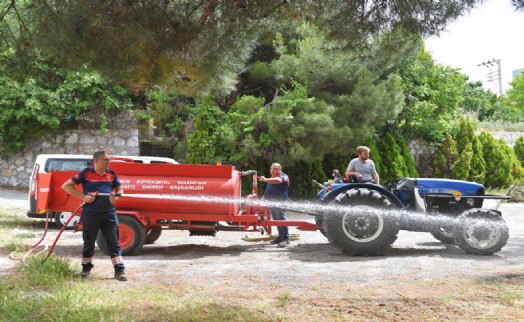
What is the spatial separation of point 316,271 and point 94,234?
2.67m

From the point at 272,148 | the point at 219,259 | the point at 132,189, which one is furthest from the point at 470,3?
the point at 272,148

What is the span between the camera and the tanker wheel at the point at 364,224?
8.52m

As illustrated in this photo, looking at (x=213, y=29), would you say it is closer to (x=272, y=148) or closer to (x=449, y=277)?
(x=449, y=277)

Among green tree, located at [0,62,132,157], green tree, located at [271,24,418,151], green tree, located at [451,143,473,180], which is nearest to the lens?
green tree, located at [271,24,418,151]

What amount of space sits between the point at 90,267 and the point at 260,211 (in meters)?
3.35

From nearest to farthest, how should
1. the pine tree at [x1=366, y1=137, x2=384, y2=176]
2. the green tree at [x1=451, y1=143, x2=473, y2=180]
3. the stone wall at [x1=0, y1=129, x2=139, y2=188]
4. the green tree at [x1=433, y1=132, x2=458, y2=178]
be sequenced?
the stone wall at [x1=0, y1=129, x2=139, y2=188]
the pine tree at [x1=366, y1=137, x2=384, y2=176]
the green tree at [x1=451, y1=143, x2=473, y2=180]
the green tree at [x1=433, y1=132, x2=458, y2=178]

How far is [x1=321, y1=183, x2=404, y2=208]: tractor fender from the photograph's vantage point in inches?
340

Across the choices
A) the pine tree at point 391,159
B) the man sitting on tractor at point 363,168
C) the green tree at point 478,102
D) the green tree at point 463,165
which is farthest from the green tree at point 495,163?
the man sitting on tractor at point 363,168

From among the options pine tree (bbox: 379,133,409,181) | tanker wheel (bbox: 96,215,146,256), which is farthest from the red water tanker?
pine tree (bbox: 379,133,409,181)

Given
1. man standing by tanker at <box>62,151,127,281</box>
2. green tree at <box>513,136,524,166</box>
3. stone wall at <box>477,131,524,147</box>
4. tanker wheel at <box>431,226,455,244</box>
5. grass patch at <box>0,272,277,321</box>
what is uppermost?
stone wall at <box>477,131,524,147</box>

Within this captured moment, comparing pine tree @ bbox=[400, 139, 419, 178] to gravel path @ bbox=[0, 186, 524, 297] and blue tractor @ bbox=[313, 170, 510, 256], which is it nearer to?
gravel path @ bbox=[0, 186, 524, 297]

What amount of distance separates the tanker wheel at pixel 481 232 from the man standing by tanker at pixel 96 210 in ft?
16.3

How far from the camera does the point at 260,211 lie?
933cm

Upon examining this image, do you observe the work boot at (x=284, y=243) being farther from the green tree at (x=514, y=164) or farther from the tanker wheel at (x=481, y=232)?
the green tree at (x=514, y=164)
